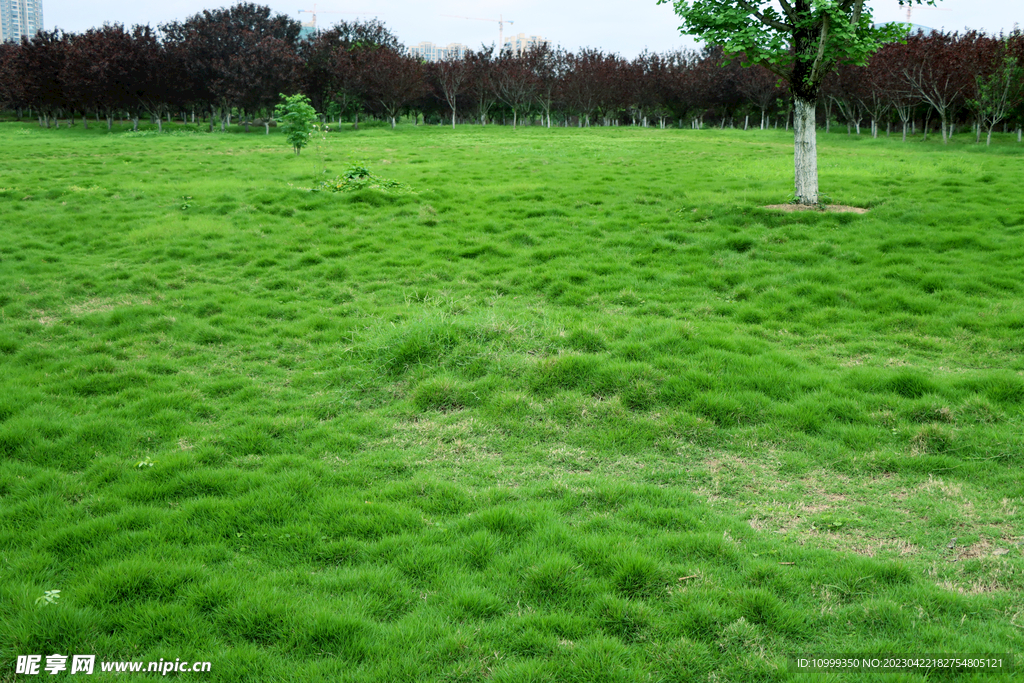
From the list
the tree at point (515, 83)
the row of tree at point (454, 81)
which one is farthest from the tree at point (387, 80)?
the tree at point (515, 83)

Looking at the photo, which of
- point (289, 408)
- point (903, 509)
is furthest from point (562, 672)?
point (289, 408)

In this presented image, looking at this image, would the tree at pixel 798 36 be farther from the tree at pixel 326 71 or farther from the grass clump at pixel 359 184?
the tree at pixel 326 71

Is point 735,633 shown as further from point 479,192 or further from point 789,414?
point 479,192

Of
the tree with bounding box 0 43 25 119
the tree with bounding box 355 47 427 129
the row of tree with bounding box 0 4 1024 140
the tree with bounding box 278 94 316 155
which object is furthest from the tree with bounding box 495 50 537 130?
the tree with bounding box 0 43 25 119

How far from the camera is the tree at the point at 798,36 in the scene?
1532 cm

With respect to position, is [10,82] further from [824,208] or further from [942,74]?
[942,74]

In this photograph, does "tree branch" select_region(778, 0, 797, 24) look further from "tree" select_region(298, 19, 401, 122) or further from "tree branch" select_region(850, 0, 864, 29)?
"tree" select_region(298, 19, 401, 122)

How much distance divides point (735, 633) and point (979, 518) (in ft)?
9.22

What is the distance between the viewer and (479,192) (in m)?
20.4

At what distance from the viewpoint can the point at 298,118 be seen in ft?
93.1

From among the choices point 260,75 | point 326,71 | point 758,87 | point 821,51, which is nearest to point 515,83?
point 326,71

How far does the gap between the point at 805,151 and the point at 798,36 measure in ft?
9.52

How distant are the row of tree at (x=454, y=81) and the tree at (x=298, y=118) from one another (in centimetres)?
3381

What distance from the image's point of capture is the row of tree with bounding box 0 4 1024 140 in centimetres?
4559
